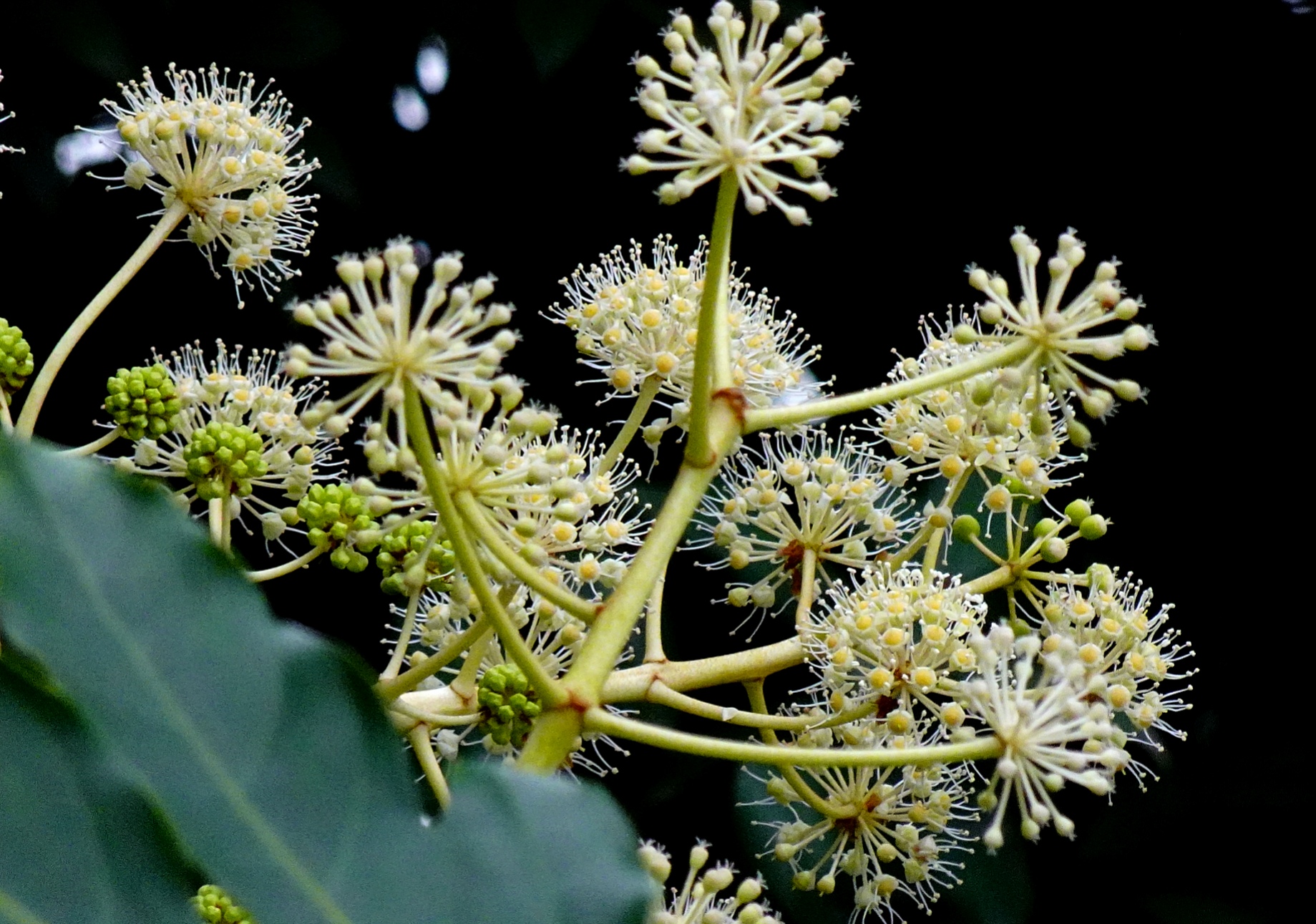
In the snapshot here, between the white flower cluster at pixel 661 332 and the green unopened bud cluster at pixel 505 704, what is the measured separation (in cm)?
27

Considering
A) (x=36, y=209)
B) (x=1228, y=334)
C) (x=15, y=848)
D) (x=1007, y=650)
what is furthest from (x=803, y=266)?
(x=15, y=848)

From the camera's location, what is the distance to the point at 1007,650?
928 millimetres

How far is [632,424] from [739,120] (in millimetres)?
381

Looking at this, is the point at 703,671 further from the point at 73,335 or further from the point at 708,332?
the point at 73,335

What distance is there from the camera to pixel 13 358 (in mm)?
1204

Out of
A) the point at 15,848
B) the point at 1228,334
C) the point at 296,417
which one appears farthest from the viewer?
the point at 1228,334

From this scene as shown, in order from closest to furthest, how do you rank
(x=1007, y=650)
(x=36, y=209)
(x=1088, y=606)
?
1. (x=1007, y=650)
2. (x=1088, y=606)
3. (x=36, y=209)

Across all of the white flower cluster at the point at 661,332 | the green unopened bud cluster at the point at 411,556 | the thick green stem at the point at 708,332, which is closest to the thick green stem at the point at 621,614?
the thick green stem at the point at 708,332

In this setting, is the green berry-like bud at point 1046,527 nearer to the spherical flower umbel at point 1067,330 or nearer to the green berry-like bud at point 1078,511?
the green berry-like bud at point 1078,511

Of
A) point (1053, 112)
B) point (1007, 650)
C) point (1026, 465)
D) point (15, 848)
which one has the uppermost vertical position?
point (1053, 112)

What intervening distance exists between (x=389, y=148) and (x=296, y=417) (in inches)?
56.6

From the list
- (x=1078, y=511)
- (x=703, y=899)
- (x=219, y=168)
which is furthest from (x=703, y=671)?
(x=219, y=168)

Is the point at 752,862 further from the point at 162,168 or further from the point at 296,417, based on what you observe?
the point at 162,168

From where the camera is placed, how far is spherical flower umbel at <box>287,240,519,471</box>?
0.86 metres
